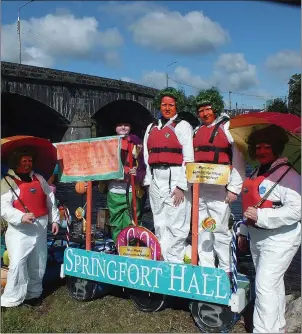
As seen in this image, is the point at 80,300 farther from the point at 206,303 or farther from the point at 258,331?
the point at 258,331

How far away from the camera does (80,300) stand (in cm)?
489

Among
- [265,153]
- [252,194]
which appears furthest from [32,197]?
[265,153]

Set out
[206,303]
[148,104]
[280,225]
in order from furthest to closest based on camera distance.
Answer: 1. [148,104]
2. [206,303]
3. [280,225]

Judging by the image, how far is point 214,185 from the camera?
14.6 feet

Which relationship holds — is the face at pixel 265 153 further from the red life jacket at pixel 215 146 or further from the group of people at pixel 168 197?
the red life jacket at pixel 215 146

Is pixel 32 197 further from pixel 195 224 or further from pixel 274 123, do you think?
pixel 274 123

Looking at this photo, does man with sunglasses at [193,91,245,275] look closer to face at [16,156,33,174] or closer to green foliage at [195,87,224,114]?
green foliage at [195,87,224,114]

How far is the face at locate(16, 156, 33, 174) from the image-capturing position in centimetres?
460

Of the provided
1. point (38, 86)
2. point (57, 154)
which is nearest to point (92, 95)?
point (38, 86)

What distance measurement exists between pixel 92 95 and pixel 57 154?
17.1 metres

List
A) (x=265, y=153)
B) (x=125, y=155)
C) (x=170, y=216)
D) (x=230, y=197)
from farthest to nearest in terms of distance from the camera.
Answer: (x=125, y=155), (x=170, y=216), (x=230, y=197), (x=265, y=153)

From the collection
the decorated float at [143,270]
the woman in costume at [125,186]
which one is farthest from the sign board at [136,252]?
the woman in costume at [125,186]

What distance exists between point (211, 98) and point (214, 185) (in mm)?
924

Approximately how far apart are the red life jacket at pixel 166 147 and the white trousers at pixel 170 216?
0.32 feet
